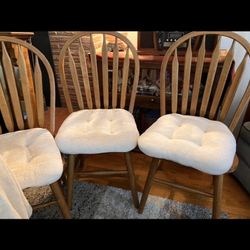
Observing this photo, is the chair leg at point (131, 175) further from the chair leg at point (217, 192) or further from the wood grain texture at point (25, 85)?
the wood grain texture at point (25, 85)

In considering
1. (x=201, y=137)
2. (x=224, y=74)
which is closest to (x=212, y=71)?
(x=224, y=74)

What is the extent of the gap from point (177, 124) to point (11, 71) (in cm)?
86

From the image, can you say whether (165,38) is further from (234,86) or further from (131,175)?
(131,175)

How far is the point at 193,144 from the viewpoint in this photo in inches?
36.1

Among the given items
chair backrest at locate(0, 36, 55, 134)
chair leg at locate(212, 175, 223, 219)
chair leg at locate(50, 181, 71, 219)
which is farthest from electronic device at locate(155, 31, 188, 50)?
chair leg at locate(50, 181, 71, 219)

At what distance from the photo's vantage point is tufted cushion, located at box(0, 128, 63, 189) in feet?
2.65

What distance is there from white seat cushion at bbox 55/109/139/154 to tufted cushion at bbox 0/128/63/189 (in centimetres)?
7

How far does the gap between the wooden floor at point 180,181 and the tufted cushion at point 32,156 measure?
62cm

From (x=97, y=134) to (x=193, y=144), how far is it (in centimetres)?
44

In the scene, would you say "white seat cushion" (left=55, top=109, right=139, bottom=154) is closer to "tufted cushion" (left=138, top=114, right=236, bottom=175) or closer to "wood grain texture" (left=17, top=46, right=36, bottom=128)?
"tufted cushion" (left=138, top=114, right=236, bottom=175)

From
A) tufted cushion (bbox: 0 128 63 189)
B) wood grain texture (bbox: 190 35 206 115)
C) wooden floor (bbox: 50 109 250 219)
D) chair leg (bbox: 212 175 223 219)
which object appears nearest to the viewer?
tufted cushion (bbox: 0 128 63 189)

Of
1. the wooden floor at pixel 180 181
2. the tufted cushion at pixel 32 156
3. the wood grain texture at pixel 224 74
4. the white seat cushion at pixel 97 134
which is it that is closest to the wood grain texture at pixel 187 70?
the wood grain texture at pixel 224 74
